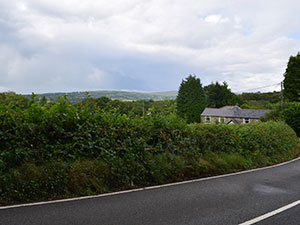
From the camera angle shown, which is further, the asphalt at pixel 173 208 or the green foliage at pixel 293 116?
the green foliage at pixel 293 116

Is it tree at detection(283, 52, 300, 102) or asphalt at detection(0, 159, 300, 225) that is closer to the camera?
asphalt at detection(0, 159, 300, 225)

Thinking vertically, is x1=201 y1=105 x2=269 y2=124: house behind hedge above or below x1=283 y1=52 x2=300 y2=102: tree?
below

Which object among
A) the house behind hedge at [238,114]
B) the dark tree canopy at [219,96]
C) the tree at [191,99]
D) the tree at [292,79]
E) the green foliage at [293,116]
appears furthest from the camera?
the dark tree canopy at [219,96]

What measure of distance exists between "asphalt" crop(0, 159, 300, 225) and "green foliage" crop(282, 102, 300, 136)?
29.9m

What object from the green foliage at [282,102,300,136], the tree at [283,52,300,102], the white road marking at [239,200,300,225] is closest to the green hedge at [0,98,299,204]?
the white road marking at [239,200,300,225]

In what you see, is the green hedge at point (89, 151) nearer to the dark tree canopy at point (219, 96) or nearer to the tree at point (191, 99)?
the tree at point (191, 99)

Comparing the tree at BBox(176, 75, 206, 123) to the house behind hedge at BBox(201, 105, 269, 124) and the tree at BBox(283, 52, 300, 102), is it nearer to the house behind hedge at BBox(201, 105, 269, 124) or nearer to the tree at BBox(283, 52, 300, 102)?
the house behind hedge at BBox(201, 105, 269, 124)

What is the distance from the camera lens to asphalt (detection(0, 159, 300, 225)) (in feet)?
16.5

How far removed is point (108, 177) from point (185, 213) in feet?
7.92

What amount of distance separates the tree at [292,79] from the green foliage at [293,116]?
59.4 ft

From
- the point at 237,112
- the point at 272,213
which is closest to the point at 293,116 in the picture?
the point at 272,213

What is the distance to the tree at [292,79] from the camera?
51250mm

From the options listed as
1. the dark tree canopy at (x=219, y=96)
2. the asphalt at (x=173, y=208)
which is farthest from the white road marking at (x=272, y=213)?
the dark tree canopy at (x=219, y=96)

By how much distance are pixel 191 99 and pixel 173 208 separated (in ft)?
231
